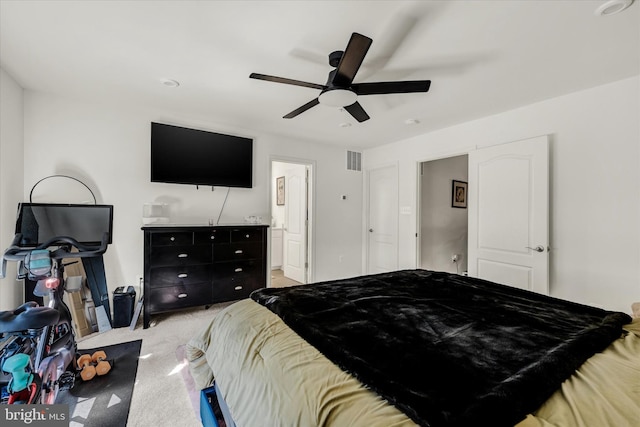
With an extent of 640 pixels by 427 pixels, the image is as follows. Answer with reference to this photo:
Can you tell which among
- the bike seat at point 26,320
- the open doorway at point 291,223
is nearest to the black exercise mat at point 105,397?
the bike seat at point 26,320

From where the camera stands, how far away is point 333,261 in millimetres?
4973

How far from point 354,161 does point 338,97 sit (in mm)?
3135

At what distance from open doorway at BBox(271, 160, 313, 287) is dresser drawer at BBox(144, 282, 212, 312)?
1.72 m

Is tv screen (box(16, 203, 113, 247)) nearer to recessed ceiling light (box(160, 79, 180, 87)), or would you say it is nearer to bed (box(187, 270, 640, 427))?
recessed ceiling light (box(160, 79, 180, 87))

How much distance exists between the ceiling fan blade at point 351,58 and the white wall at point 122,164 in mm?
2431

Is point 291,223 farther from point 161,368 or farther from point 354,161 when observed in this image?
point 161,368

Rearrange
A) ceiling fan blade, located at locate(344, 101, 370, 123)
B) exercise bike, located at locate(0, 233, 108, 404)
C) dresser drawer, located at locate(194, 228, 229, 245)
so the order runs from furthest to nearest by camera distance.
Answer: dresser drawer, located at locate(194, 228, 229, 245) < ceiling fan blade, located at locate(344, 101, 370, 123) < exercise bike, located at locate(0, 233, 108, 404)

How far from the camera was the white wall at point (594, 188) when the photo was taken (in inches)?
97.0

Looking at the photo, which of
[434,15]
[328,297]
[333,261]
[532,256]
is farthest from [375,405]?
[333,261]

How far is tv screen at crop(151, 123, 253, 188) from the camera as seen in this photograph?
3.36 m

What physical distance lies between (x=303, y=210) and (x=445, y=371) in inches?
162

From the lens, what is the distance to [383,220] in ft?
16.1

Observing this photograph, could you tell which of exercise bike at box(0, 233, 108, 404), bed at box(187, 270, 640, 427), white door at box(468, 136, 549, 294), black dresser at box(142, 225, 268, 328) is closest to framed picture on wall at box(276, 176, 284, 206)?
black dresser at box(142, 225, 268, 328)

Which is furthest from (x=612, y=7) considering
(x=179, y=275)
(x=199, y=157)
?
(x=179, y=275)
